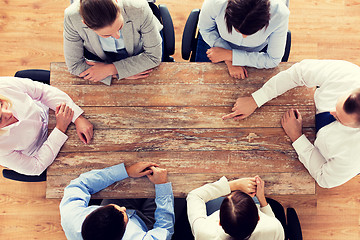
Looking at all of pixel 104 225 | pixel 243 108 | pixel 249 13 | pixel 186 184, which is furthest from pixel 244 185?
pixel 249 13

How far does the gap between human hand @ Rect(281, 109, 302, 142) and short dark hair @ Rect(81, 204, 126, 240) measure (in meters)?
1.06

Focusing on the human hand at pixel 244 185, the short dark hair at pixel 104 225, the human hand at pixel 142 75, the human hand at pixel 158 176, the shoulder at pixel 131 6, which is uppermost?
the shoulder at pixel 131 6

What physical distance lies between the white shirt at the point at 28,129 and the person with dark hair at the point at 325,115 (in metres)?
1.01

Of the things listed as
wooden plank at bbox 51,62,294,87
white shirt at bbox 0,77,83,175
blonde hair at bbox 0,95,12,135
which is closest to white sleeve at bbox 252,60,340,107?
wooden plank at bbox 51,62,294,87

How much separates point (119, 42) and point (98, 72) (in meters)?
0.24

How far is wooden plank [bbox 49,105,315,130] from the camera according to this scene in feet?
5.39

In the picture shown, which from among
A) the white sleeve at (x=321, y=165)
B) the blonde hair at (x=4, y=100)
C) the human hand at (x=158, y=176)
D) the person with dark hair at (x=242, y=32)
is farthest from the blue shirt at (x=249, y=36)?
the blonde hair at (x=4, y=100)

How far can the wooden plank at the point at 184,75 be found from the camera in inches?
66.1

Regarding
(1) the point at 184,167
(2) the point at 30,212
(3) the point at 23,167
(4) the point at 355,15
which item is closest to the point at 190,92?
(1) the point at 184,167

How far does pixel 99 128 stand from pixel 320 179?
131 cm

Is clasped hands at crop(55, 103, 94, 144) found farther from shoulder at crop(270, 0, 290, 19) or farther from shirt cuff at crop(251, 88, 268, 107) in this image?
shoulder at crop(270, 0, 290, 19)

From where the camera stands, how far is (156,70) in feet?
5.62

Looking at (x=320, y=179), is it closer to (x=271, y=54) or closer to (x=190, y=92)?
(x=271, y=54)

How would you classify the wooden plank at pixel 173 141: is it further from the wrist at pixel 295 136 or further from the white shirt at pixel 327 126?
the white shirt at pixel 327 126
